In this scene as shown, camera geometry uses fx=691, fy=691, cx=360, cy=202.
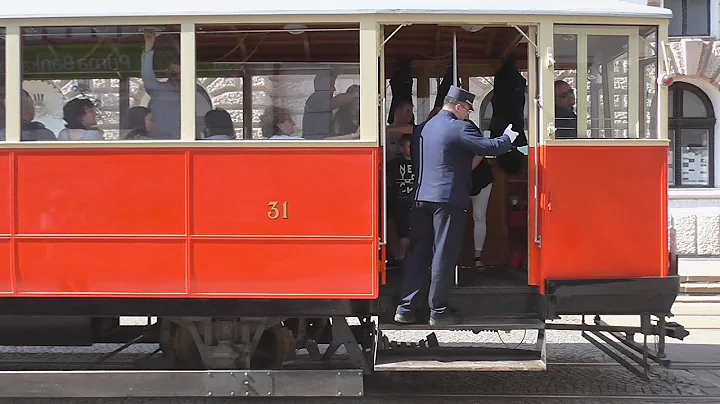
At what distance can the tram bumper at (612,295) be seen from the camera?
482 cm

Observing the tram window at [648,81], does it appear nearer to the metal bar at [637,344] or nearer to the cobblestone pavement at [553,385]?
the metal bar at [637,344]

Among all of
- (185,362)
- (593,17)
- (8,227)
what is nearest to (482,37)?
(593,17)

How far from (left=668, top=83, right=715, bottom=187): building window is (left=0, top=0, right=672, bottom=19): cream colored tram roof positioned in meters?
9.75

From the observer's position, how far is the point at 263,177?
4.70 m

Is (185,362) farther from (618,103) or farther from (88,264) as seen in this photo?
(618,103)

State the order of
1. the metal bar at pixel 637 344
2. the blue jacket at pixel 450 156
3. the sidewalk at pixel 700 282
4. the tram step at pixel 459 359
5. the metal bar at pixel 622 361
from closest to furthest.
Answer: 1. the tram step at pixel 459 359
2. the blue jacket at pixel 450 156
3. the metal bar at pixel 637 344
4. the metal bar at pixel 622 361
5. the sidewalk at pixel 700 282

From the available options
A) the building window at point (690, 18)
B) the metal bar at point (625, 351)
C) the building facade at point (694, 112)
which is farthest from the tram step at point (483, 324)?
the building window at point (690, 18)

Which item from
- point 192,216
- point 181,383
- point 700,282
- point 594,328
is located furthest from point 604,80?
point 700,282

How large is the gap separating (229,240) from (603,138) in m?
2.70

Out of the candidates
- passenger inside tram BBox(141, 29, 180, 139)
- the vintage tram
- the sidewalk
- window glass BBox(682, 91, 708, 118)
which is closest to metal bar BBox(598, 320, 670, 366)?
the vintage tram

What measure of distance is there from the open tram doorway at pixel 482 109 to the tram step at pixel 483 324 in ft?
1.50

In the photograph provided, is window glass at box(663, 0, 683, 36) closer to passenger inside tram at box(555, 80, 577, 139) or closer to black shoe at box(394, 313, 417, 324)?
passenger inside tram at box(555, 80, 577, 139)

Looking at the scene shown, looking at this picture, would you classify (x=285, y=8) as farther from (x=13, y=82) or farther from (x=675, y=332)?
(x=675, y=332)

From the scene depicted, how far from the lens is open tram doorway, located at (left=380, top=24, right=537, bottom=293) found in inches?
223
